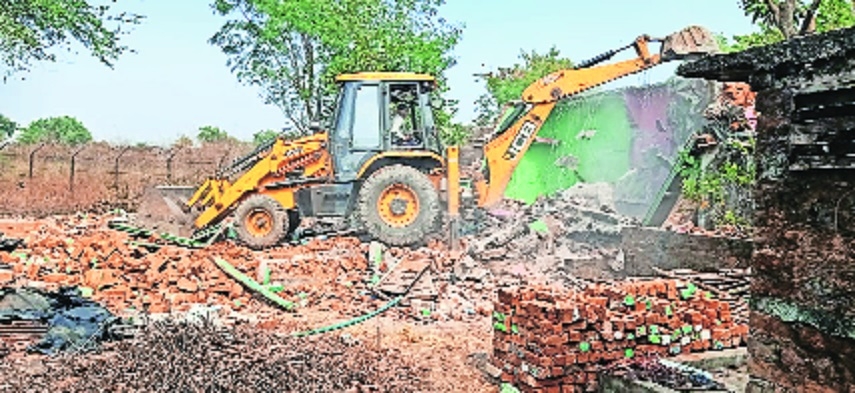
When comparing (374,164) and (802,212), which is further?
(374,164)

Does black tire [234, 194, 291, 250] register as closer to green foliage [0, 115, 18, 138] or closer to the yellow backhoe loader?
the yellow backhoe loader

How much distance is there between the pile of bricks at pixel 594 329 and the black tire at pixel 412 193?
601cm

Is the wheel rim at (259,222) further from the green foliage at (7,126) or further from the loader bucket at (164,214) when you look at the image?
the green foliage at (7,126)

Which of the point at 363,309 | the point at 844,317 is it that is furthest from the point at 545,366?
the point at 363,309

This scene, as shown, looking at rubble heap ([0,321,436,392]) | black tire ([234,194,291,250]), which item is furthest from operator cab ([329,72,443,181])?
rubble heap ([0,321,436,392])

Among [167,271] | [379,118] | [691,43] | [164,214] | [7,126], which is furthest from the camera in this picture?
[7,126]

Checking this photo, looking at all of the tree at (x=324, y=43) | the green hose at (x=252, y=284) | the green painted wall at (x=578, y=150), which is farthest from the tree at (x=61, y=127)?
the green hose at (x=252, y=284)

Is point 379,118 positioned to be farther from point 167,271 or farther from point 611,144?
point 611,144

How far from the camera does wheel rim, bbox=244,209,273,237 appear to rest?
12945 mm

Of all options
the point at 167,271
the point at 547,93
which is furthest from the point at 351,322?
the point at 547,93

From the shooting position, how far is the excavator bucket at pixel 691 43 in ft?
41.0

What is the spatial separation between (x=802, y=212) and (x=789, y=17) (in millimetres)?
4513

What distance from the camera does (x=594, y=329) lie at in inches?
243

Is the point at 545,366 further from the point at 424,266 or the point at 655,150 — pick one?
the point at 655,150
